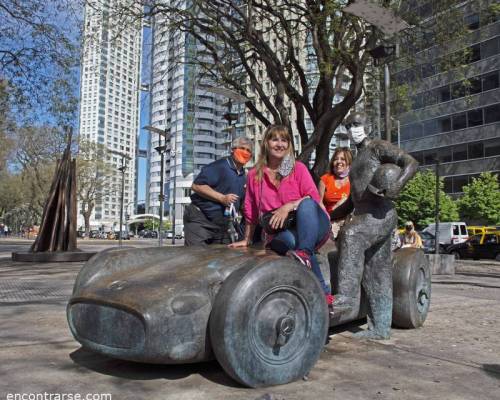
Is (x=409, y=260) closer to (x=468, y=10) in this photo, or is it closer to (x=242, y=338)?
(x=242, y=338)

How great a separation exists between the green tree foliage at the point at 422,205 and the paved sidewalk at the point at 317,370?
36935mm

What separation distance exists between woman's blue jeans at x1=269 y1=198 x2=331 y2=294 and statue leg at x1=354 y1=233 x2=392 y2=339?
84 centimetres

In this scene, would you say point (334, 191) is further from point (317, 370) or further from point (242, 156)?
point (317, 370)

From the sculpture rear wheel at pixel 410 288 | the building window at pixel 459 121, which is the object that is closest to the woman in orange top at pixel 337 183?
the sculpture rear wheel at pixel 410 288

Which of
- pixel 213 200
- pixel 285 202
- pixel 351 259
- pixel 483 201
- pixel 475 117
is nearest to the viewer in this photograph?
pixel 285 202

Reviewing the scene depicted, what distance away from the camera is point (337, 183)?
512cm

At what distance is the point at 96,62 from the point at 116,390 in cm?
1475

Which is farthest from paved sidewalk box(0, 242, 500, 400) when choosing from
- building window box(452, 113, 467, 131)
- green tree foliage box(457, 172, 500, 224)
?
building window box(452, 113, 467, 131)

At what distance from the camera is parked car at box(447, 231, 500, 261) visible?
22.6 meters

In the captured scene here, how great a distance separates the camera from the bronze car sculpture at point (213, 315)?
2.66 metres

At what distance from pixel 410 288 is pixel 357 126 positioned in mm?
1575

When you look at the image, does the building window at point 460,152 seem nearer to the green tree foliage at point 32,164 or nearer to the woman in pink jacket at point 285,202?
the green tree foliage at point 32,164

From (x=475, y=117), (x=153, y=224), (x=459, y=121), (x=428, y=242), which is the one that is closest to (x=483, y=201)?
(x=475, y=117)

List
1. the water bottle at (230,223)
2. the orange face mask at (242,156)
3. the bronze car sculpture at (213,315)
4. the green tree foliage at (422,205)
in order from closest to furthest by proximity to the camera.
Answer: the bronze car sculpture at (213,315) < the water bottle at (230,223) < the orange face mask at (242,156) < the green tree foliage at (422,205)
